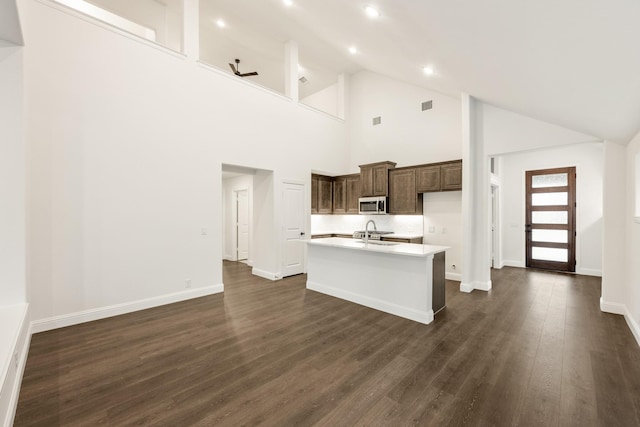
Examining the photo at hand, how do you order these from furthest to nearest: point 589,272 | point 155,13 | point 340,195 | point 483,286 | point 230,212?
point 230,212, point 340,195, point 589,272, point 155,13, point 483,286

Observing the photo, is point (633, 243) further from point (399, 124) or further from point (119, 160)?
point (119, 160)

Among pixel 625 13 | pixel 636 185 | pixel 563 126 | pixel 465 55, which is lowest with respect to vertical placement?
pixel 636 185

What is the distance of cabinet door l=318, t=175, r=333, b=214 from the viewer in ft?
24.1

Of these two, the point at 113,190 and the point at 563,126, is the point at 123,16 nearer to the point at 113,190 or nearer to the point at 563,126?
the point at 113,190

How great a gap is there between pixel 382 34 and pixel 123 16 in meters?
5.25

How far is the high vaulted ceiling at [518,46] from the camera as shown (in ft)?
5.43

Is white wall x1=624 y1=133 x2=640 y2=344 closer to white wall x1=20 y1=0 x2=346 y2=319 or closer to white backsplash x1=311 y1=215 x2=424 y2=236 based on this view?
white backsplash x1=311 y1=215 x2=424 y2=236

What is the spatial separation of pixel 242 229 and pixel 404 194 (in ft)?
16.4

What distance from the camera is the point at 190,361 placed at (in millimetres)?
2641

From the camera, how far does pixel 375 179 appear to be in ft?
21.3

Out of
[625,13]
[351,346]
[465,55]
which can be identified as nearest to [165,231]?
[351,346]

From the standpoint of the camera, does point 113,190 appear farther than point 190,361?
Yes

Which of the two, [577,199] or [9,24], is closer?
[9,24]

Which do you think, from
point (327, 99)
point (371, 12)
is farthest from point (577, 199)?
point (327, 99)
